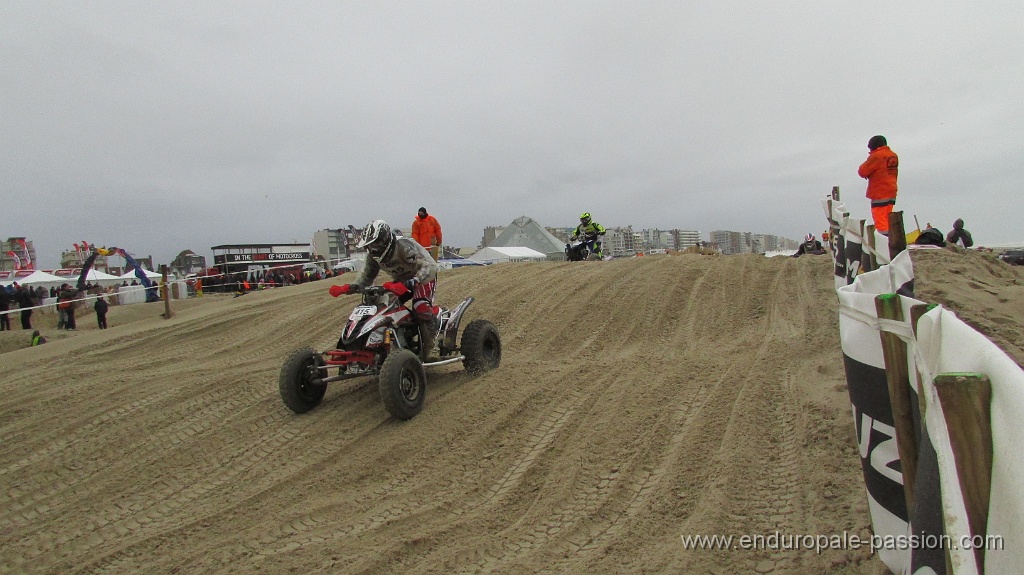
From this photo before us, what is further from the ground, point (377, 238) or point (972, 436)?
point (377, 238)

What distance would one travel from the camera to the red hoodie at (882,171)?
7.27 meters

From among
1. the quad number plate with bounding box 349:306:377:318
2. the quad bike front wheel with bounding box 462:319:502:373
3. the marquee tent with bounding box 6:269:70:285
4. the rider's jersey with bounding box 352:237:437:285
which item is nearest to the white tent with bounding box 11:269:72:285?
the marquee tent with bounding box 6:269:70:285

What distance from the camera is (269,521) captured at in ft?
11.7

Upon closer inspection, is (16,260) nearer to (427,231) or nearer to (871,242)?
(427,231)

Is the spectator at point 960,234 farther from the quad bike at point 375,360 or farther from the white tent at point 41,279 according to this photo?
the white tent at point 41,279

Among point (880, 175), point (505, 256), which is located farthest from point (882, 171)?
point (505, 256)

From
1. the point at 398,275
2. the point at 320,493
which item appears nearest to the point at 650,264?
the point at 398,275

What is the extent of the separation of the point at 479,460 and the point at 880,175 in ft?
21.4

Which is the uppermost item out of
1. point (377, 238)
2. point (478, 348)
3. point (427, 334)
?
point (377, 238)

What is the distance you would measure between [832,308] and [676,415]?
391cm

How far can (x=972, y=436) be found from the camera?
1096 millimetres

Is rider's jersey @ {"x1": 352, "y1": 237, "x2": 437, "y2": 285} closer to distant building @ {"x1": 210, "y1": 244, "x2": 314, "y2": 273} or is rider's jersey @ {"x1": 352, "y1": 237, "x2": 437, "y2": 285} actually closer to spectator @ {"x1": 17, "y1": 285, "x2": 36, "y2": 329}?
spectator @ {"x1": 17, "y1": 285, "x2": 36, "y2": 329}

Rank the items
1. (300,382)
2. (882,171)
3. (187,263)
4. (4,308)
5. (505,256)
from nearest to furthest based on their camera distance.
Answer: (300,382) → (882,171) → (4,308) → (505,256) → (187,263)

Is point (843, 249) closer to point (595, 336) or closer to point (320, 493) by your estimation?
point (595, 336)
